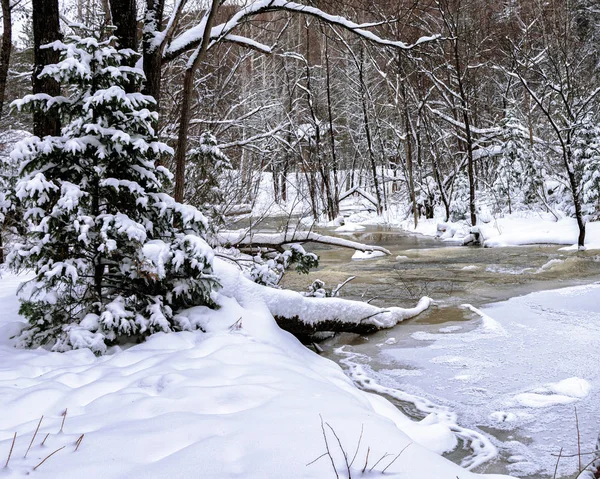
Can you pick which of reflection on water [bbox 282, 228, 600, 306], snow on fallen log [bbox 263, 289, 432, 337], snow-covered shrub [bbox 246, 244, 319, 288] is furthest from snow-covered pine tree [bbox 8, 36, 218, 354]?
reflection on water [bbox 282, 228, 600, 306]

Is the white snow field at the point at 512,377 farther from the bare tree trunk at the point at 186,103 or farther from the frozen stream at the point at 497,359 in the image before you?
the bare tree trunk at the point at 186,103

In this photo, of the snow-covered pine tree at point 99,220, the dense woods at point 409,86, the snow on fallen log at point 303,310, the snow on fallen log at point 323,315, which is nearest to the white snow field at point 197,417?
the snow-covered pine tree at point 99,220

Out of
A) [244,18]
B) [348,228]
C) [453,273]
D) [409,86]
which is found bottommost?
[453,273]

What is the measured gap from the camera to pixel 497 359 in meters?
5.23

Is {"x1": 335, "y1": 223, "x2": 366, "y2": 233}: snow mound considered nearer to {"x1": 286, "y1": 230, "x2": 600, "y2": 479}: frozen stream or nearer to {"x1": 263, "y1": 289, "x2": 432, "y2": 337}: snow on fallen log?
{"x1": 286, "y1": 230, "x2": 600, "y2": 479}: frozen stream

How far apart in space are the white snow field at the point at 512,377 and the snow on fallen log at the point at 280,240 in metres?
1.40

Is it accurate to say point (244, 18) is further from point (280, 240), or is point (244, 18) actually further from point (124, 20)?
point (280, 240)

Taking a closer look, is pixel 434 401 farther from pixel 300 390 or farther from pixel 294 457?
pixel 294 457

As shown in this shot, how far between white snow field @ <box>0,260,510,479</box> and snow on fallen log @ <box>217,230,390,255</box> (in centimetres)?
227

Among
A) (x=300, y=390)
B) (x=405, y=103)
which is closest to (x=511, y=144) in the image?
(x=405, y=103)

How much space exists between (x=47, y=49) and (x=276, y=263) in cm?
370

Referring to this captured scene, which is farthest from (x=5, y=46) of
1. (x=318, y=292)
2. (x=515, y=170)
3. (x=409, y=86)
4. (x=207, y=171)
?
(x=515, y=170)

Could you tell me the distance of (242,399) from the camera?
2.89 m

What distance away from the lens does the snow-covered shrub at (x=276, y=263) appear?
628 centimetres
